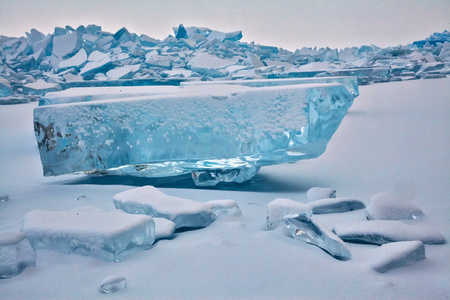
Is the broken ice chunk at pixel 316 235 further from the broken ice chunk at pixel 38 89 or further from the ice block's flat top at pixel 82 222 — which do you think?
the broken ice chunk at pixel 38 89

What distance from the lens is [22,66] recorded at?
8883 millimetres

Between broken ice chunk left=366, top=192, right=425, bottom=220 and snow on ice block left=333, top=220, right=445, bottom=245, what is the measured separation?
0.08 metres

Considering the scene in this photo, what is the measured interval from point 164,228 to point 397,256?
55 cm

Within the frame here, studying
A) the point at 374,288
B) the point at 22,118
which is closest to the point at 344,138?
the point at 374,288

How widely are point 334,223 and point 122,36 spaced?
10.0 m

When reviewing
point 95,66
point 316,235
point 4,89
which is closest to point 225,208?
point 316,235

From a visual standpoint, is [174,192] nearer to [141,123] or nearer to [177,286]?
[141,123]

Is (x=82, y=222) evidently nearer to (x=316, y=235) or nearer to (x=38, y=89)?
(x=316, y=235)

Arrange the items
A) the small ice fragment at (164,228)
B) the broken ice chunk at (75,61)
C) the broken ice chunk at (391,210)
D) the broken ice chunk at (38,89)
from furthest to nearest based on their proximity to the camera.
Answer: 1. the broken ice chunk at (75,61)
2. the broken ice chunk at (38,89)
3. the broken ice chunk at (391,210)
4. the small ice fragment at (164,228)

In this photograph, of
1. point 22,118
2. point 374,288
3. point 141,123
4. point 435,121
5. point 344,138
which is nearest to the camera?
point 374,288

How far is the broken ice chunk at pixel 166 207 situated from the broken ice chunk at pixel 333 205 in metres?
0.33

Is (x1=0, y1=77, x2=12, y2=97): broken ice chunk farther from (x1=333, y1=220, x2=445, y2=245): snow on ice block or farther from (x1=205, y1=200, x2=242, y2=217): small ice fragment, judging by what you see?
(x1=333, y1=220, x2=445, y2=245): snow on ice block

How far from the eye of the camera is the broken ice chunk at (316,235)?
0.92 meters

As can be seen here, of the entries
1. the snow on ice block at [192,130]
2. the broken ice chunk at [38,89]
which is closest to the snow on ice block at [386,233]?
the snow on ice block at [192,130]
